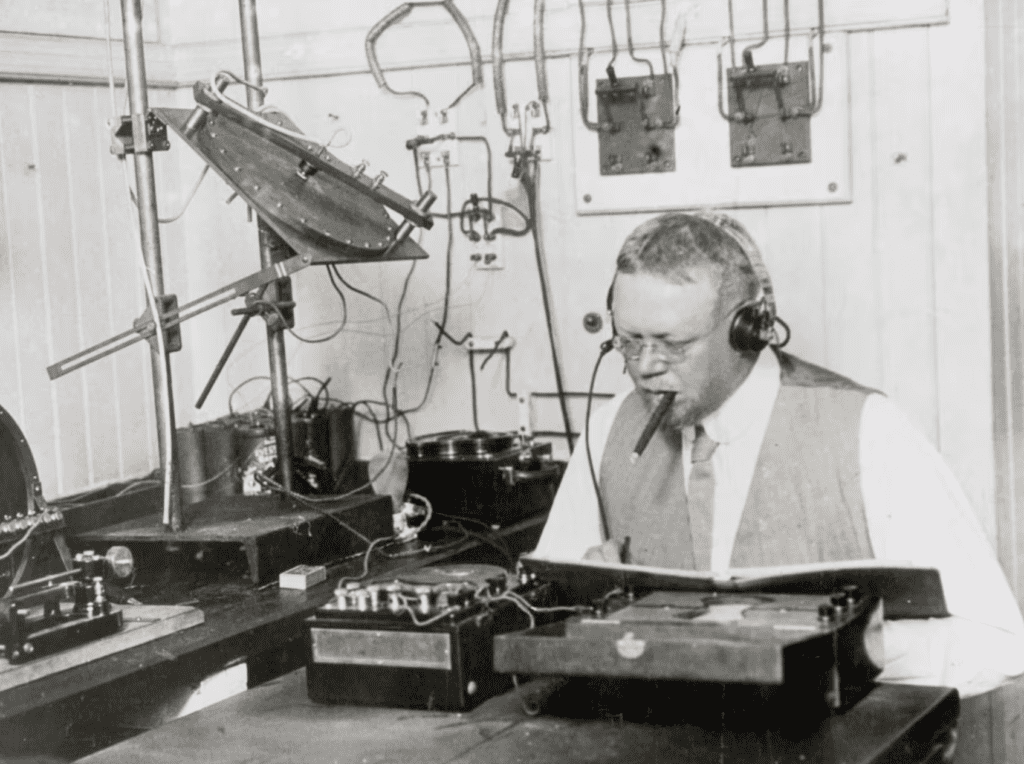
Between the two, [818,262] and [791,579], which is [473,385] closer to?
[818,262]

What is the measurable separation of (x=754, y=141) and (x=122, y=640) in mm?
1771

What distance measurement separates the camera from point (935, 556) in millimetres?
2193

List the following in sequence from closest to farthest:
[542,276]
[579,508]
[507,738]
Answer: [507,738], [579,508], [542,276]

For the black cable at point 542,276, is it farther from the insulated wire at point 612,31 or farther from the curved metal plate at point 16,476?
the curved metal plate at point 16,476

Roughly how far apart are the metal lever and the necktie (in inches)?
31.0

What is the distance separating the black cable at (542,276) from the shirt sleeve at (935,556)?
49.0 inches

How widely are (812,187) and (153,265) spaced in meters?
1.43

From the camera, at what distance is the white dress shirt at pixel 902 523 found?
2.07 m

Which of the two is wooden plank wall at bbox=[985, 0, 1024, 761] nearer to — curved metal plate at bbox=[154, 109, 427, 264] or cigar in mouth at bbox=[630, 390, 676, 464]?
cigar in mouth at bbox=[630, 390, 676, 464]

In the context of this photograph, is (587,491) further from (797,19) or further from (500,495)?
(797,19)

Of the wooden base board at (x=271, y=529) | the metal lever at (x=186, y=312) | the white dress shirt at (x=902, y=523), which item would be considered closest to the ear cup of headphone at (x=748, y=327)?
the white dress shirt at (x=902, y=523)

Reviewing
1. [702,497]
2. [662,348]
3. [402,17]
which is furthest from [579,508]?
[402,17]

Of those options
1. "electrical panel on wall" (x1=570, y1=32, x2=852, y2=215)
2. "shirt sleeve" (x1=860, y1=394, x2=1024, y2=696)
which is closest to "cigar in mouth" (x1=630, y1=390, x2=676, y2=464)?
"shirt sleeve" (x1=860, y1=394, x2=1024, y2=696)

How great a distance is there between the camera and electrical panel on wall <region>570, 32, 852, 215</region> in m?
3.19
